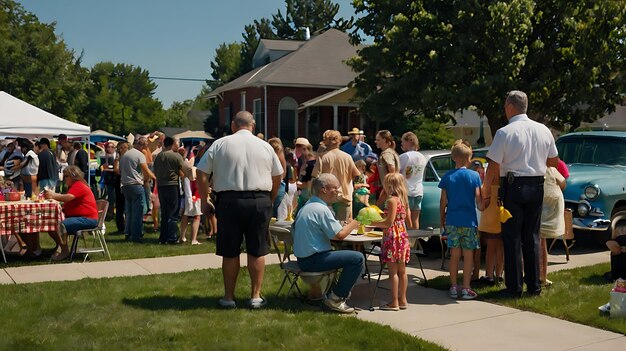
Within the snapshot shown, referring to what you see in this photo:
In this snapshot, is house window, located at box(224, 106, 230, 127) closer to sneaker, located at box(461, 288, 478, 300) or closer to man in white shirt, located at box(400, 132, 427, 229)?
man in white shirt, located at box(400, 132, 427, 229)

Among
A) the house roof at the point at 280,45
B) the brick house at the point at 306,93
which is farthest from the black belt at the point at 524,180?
the house roof at the point at 280,45

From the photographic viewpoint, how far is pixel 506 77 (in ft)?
72.9

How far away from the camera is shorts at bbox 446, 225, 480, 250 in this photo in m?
7.38

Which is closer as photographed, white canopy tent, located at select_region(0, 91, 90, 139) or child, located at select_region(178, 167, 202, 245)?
child, located at select_region(178, 167, 202, 245)

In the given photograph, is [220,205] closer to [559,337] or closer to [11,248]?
[559,337]

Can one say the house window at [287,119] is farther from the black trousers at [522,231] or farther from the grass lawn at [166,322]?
the black trousers at [522,231]

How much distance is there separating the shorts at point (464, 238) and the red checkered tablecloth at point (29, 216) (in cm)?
573

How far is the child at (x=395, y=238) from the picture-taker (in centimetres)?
677

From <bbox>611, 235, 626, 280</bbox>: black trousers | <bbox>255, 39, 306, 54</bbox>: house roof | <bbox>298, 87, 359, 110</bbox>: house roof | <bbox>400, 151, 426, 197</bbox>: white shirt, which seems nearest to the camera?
<bbox>611, 235, 626, 280</bbox>: black trousers

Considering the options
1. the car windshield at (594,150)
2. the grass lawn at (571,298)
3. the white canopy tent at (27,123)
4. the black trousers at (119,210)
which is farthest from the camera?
the white canopy tent at (27,123)

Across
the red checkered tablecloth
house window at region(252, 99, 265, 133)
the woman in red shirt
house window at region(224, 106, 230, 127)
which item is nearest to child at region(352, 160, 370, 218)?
the woman in red shirt

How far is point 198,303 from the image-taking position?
23.4 feet

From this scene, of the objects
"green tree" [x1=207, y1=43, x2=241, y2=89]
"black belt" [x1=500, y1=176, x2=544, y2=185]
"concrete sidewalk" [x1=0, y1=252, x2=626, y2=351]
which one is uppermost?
"green tree" [x1=207, y1=43, x2=241, y2=89]

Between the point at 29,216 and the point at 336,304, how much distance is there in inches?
205
